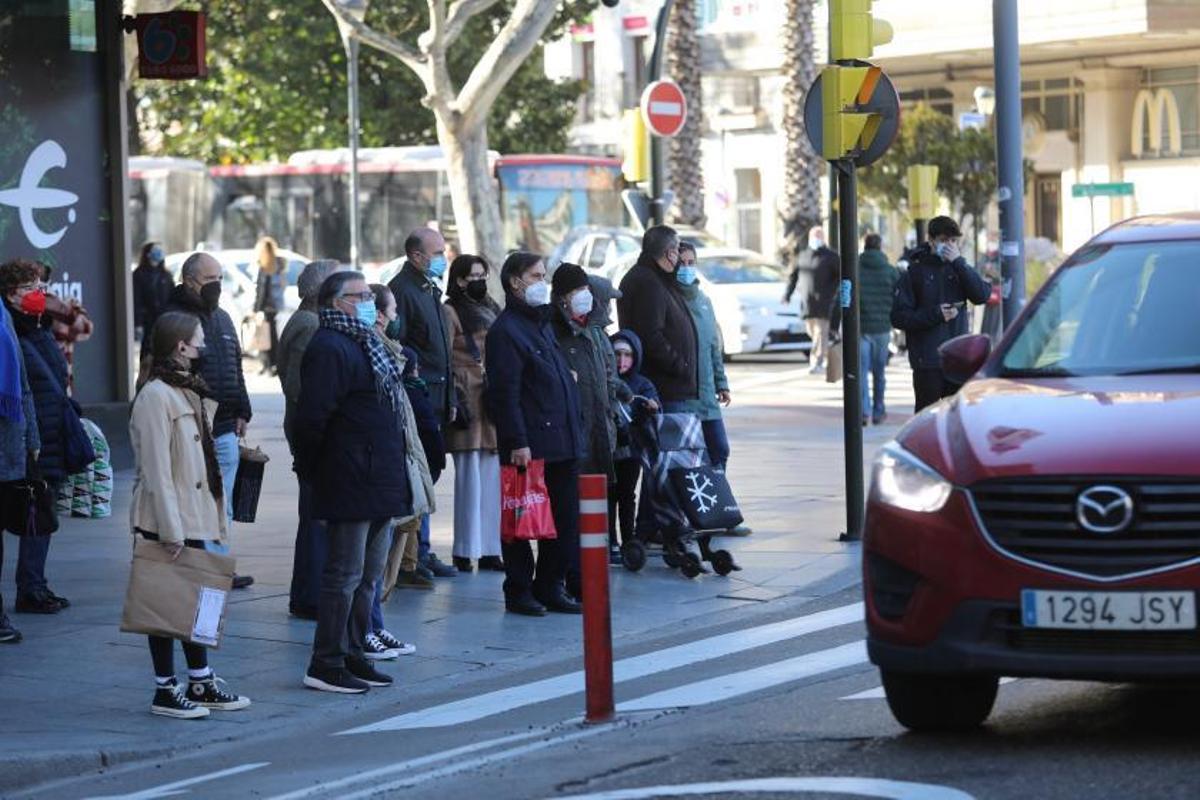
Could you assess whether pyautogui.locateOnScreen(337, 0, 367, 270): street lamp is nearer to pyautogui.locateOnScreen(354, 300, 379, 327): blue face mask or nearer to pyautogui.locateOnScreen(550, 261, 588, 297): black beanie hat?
pyautogui.locateOnScreen(550, 261, 588, 297): black beanie hat

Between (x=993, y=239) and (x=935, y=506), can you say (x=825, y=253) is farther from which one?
(x=935, y=506)

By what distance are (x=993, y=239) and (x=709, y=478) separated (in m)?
22.9

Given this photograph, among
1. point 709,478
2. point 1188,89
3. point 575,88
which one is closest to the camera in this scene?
point 709,478

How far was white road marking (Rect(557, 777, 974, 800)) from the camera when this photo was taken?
7.24 m

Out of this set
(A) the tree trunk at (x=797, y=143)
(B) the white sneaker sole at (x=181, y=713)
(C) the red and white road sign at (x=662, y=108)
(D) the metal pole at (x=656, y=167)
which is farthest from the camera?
(A) the tree trunk at (x=797, y=143)

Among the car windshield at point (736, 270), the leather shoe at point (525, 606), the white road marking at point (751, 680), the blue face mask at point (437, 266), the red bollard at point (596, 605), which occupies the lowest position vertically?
the white road marking at point (751, 680)

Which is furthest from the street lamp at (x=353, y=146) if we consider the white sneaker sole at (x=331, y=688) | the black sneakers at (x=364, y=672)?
the white sneaker sole at (x=331, y=688)

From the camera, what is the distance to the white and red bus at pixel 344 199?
4450cm

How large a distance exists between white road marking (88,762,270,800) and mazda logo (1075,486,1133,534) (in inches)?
127

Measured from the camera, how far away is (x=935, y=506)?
7703 mm

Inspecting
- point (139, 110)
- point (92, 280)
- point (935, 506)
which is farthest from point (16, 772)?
point (139, 110)

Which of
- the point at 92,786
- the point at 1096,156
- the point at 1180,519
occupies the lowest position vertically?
the point at 92,786

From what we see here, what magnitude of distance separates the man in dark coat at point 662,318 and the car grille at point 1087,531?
251 inches

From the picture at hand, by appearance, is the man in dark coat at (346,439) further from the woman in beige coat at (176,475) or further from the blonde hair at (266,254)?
the blonde hair at (266,254)
